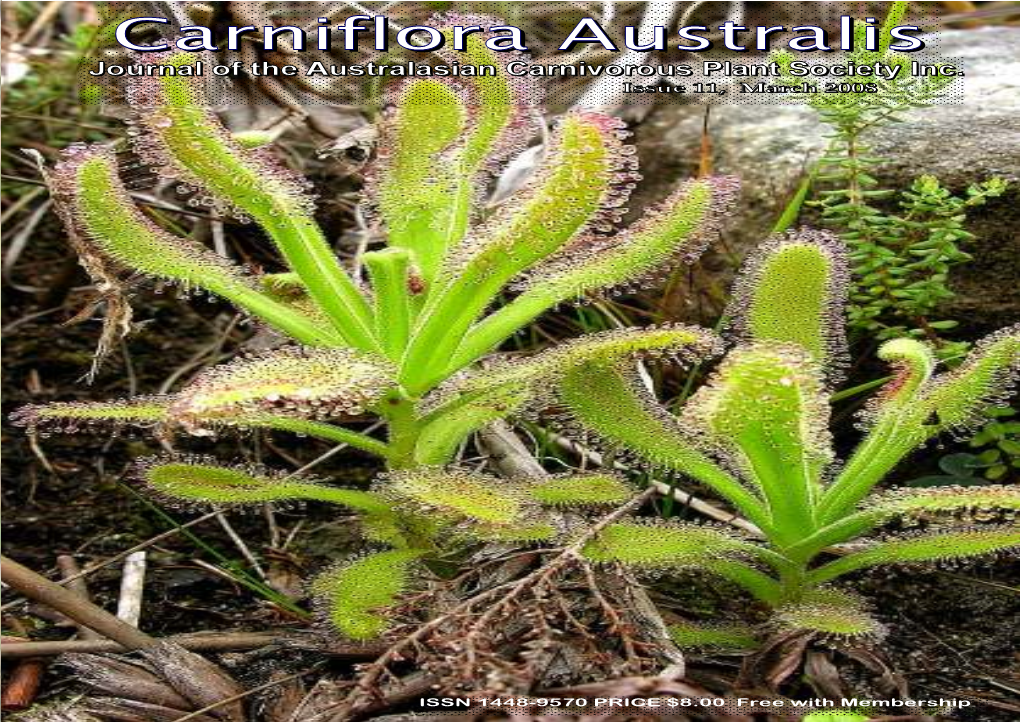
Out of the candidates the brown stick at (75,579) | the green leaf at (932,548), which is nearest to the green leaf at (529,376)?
the green leaf at (932,548)

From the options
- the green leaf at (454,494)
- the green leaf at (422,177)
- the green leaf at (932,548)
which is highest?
the green leaf at (422,177)

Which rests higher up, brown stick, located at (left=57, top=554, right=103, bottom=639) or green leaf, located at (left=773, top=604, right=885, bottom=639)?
green leaf, located at (left=773, top=604, right=885, bottom=639)

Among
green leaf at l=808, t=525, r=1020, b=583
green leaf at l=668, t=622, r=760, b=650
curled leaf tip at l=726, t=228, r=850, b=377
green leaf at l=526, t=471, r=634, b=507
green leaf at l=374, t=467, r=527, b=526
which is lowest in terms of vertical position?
green leaf at l=668, t=622, r=760, b=650

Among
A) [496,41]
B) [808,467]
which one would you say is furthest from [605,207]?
[808,467]

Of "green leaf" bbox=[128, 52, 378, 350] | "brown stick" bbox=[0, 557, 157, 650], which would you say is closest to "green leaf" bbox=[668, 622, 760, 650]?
"green leaf" bbox=[128, 52, 378, 350]

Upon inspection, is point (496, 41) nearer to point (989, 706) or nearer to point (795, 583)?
point (795, 583)

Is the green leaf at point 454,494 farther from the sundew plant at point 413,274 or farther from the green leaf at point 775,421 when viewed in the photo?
the green leaf at point 775,421

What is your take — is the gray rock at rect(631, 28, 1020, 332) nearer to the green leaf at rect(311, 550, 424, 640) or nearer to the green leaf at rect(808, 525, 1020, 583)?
the green leaf at rect(808, 525, 1020, 583)
